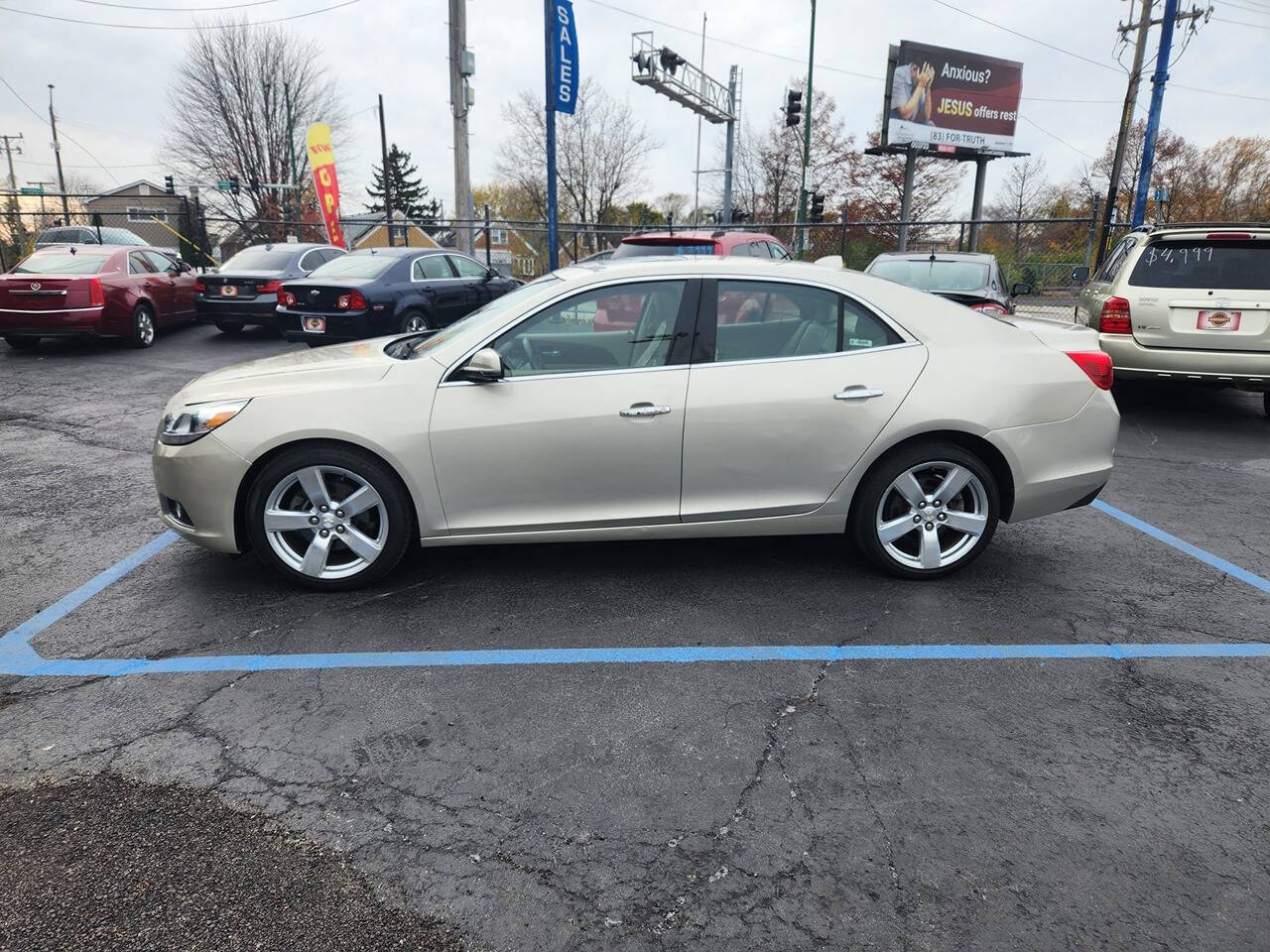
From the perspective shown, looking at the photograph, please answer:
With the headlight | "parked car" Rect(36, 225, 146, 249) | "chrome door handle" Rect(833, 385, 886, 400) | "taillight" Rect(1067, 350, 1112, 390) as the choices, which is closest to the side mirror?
the headlight

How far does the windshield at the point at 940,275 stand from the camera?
8969 mm

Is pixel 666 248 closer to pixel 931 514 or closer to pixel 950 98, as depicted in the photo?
pixel 931 514

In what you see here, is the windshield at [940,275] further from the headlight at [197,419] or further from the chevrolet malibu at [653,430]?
the headlight at [197,419]

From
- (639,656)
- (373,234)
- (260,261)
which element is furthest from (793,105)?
(639,656)

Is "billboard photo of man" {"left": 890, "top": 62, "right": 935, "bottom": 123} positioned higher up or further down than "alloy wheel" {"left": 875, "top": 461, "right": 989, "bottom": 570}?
higher up

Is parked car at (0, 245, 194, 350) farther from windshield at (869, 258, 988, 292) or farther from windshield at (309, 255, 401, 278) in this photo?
windshield at (869, 258, 988, 292)

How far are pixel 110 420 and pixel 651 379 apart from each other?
6279 millimetres

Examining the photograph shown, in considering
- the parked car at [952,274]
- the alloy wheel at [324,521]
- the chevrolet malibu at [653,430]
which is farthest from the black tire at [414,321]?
the alloy wheel at [324,521]

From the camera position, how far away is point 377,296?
11039mm

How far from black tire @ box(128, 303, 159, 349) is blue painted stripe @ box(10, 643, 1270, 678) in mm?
10270

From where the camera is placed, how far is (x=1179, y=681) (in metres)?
3.39

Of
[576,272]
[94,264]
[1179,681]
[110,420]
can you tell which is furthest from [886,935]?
[94,264]

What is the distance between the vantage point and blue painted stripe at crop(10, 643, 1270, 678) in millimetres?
3420

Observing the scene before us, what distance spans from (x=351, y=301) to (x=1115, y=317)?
8.52 m
